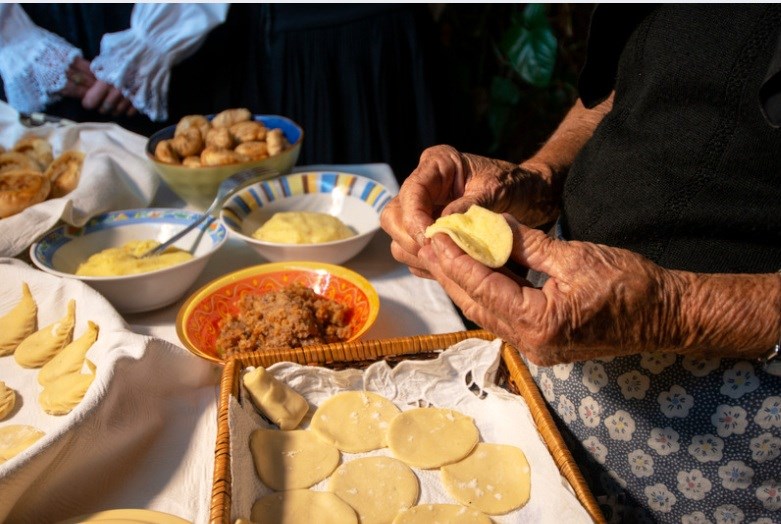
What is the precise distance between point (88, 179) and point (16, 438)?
2.66ft

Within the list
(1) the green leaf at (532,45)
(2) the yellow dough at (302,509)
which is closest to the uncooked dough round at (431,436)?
(2) the yellow dough at (302,509)

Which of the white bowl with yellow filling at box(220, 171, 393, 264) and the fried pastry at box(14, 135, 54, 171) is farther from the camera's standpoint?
the fried pastry at box(14, 135, 54, 171)

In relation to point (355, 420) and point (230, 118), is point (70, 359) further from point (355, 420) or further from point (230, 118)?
point (230, 118)

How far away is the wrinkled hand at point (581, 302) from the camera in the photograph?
0.78 m

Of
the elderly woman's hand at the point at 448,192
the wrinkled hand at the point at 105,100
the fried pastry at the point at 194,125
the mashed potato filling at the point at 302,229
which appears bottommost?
the wrinkled hand at the point at 105,100

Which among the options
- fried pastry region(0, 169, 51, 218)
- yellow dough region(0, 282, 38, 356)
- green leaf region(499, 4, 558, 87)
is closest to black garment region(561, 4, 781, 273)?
yellow dough region(0, 282, 38, 356)

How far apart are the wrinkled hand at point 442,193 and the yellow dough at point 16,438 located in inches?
23.8

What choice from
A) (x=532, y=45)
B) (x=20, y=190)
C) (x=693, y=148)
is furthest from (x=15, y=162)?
(x=532, y=45)

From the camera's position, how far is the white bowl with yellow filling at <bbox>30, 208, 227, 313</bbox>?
1282 mm

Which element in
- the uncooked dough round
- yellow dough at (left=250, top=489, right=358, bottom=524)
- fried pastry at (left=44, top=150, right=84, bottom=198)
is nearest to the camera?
yellow dough at (left=250, top=489, right=358, bottom=524)

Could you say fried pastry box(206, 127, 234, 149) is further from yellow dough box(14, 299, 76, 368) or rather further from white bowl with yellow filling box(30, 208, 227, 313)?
yellow dough box(14, 299, 76, 368)

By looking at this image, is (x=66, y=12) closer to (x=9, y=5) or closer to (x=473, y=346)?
(x=9, y=5)

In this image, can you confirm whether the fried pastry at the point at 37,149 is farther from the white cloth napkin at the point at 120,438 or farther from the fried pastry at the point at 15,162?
the white cloth napkin at the point at 120,438

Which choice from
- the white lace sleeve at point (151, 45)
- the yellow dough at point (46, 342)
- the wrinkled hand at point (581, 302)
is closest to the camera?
the wrinkled hand at point (581, 302)
